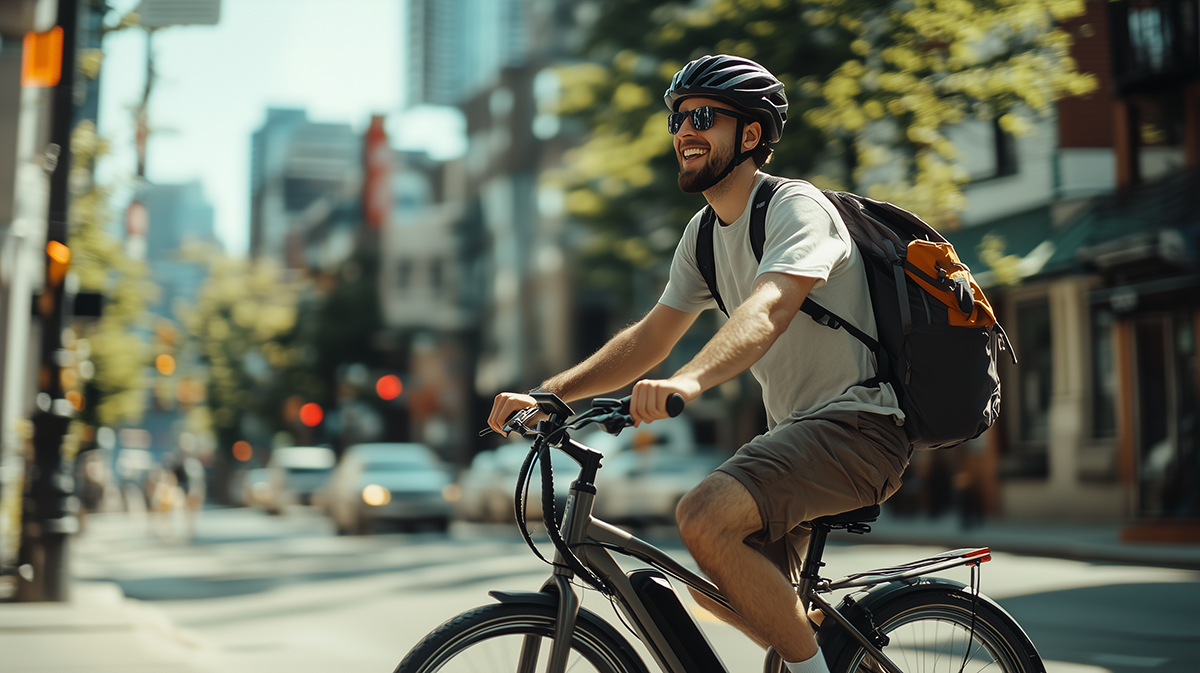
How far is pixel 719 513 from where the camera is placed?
2.90 meters

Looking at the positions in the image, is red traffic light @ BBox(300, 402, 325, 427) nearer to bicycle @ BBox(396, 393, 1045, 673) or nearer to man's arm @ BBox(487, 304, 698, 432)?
man's arm @ BBox(487, 304, 698, 432)

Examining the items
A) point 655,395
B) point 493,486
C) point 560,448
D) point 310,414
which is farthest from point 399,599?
point 310,414

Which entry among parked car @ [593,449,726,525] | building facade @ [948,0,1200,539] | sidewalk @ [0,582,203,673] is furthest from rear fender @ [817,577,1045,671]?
parked car @ [593,449,726,525]

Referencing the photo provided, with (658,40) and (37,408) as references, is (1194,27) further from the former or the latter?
(37,408)

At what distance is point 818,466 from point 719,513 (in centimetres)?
28

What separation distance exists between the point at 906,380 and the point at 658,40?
16.0 meters

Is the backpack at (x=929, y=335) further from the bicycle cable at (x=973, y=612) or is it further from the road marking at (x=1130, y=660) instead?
the road marking at (x=1130, y=660)

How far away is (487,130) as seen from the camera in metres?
56.0

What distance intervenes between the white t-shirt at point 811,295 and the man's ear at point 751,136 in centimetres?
8

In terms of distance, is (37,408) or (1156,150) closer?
(37,408)

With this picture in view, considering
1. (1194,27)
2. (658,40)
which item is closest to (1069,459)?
(1194,27)

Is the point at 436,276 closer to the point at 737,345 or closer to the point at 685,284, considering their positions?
the point at 685,284

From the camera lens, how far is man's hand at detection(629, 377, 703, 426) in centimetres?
262

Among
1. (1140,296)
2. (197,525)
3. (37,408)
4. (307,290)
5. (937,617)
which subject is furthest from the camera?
(307,290)
